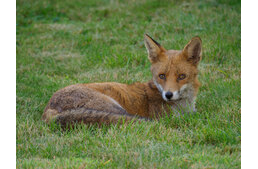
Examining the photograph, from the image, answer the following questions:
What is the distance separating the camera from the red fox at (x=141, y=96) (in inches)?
188

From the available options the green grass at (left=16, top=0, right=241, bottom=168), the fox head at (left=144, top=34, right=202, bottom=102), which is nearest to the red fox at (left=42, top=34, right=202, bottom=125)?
the fox head at (left=144, top=34, right=202, bottom=102)

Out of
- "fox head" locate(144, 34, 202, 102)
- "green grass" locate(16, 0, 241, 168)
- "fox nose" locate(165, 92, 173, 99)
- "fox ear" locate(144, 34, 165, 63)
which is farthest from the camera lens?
"fox ear" locate(144, 34, 165, 63)

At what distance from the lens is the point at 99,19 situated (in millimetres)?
12055

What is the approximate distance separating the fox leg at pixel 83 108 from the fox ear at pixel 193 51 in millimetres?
1467

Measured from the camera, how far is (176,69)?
208 inches

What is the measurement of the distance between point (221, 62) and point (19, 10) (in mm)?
8510

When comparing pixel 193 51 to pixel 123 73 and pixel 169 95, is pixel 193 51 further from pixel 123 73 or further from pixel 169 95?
pixel 123 73

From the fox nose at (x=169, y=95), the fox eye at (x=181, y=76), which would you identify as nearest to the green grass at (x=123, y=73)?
the fox nose at (x=169, y=95)

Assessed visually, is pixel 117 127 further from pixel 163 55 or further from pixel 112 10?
pixel 112 10

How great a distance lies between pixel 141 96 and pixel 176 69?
84 cm

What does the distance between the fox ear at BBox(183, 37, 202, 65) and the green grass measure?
3.06 feet

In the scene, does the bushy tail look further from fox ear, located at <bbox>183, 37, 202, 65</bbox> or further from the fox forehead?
fox ear, located at <bbox>183, 37, 202, 65</bbox>

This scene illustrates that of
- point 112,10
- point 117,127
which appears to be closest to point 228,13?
point 112,10

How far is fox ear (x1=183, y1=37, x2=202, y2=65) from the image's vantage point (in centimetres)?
543
